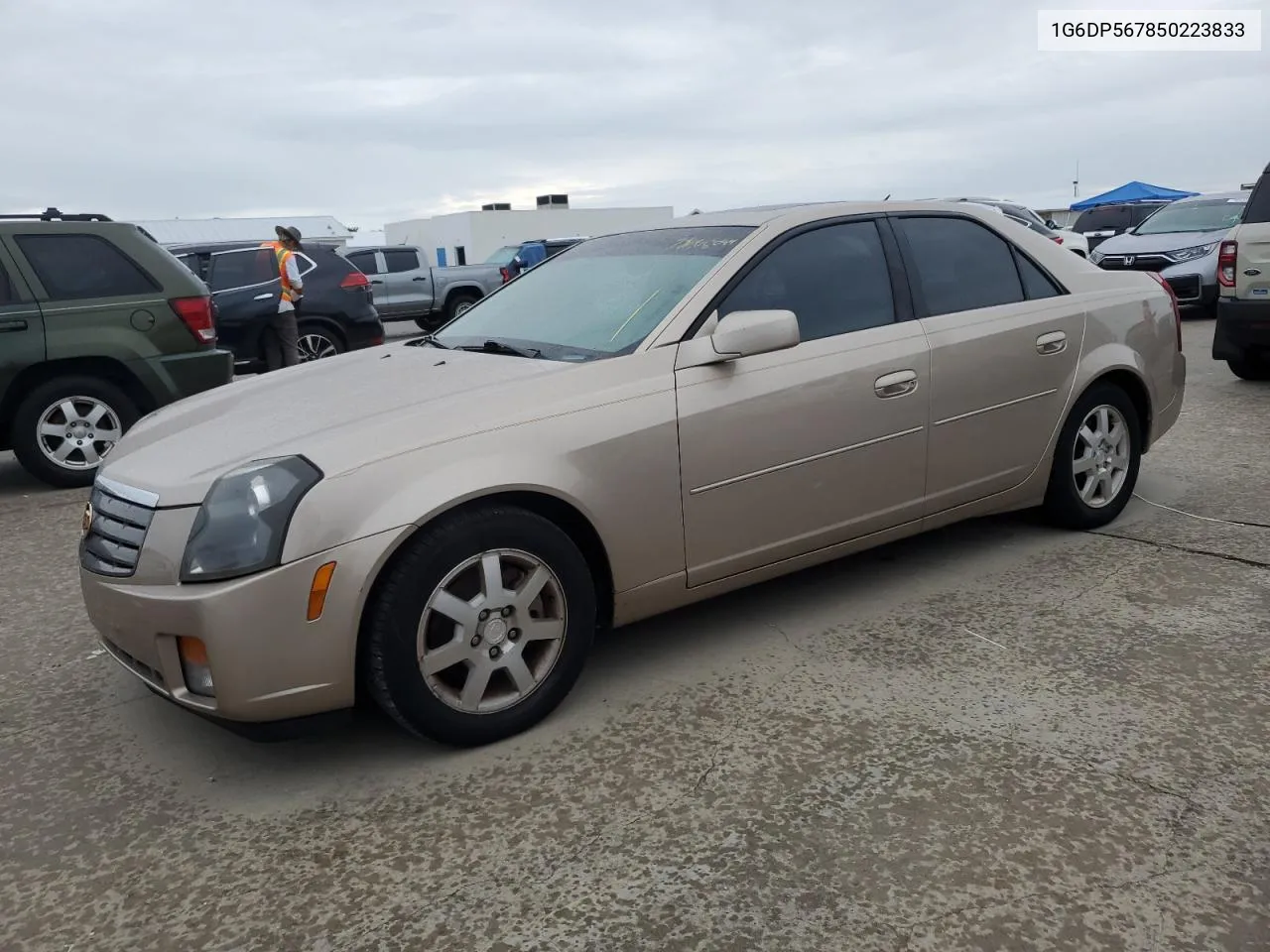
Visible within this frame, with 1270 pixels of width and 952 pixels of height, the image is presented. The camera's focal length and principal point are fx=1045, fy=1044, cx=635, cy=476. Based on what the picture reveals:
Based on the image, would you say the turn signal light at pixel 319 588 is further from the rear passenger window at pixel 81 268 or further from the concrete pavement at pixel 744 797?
the rear passenger window at pixel 81 268

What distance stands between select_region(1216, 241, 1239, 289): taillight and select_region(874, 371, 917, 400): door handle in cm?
530

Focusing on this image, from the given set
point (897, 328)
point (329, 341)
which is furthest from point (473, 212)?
point (897, 328)

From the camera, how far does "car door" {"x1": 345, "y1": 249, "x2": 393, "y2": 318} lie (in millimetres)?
17609

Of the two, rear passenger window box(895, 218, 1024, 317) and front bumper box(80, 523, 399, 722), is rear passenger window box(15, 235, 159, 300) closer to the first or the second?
front bumper box(80, 523, 399, 722)

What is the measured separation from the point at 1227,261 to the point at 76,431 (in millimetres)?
8262

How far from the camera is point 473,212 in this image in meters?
52.5

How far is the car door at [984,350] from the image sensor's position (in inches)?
160

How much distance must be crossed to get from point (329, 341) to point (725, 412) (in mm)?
9224

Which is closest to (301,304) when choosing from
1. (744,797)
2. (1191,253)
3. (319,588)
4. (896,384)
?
(896,384)

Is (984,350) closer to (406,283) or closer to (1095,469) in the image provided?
(1095,469)

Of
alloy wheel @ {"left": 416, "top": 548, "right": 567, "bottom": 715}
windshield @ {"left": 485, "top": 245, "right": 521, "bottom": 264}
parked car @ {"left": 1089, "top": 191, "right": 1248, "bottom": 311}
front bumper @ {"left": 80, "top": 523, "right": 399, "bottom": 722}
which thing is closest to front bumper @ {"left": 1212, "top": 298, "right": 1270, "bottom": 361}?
parked car @ {"left": 1089, "top": 191, "right": 1248, "bottom": 311}

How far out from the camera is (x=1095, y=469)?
186 inches

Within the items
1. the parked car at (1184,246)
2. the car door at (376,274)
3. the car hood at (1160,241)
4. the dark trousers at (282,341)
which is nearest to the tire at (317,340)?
the dark trousers at (282,341)

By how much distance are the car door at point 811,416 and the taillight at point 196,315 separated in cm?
480
